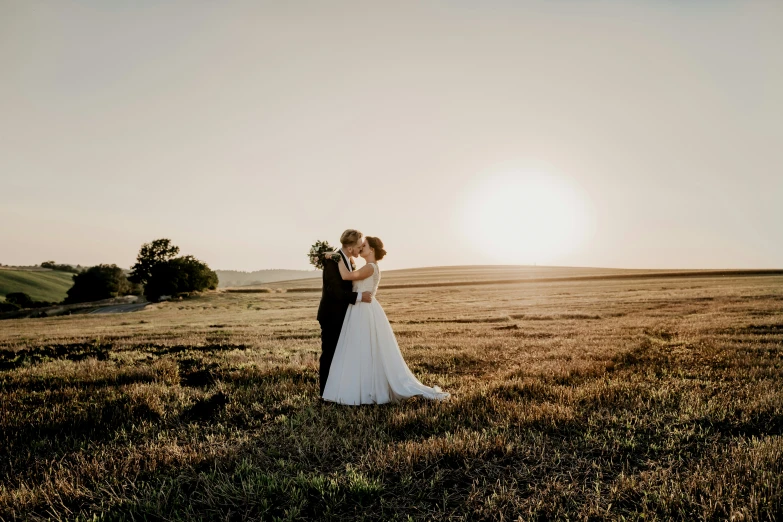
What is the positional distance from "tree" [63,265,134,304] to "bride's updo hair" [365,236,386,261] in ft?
336

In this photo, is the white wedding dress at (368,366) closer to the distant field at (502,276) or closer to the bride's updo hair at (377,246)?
the bride's updo hair at (377,246)

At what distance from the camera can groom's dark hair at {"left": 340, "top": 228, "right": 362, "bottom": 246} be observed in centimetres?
832

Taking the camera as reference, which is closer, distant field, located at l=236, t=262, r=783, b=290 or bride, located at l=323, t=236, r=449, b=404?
bride, located at l=323, t=236, r=449, b=404

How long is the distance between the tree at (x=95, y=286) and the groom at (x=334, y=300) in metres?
102

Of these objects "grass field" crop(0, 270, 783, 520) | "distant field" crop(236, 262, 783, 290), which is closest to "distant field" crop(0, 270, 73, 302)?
"distant field" crop(236, 262, 783, 290)

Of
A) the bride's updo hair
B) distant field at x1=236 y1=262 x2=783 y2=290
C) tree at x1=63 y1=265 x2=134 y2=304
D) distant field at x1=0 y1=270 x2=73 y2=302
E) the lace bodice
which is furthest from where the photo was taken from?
distant field at x1=0 y1=270 x2=73 y2=302

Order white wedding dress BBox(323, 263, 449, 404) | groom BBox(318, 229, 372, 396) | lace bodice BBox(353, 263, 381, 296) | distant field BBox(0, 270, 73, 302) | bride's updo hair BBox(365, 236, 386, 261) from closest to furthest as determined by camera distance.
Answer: white wedding dress BBox(323, 263, 449, 404)
groom BBox(318, 229, 372, 396)
lace bodice BBox(353, 263, 381, 296)
bride's updo hair BBox(365, 236, 386, 261)
distant field BBox(0, 270, 73, 302)

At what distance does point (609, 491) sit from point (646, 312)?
24627 mm

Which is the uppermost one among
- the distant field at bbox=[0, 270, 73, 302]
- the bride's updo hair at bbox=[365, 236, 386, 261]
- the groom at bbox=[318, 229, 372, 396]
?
the bride's updo hair at bbox=[365, 236, 386, 261]

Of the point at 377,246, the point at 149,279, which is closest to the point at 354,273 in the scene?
the point at 377,246

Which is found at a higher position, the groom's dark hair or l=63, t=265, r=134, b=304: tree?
the groom's dark hair

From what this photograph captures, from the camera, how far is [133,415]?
6926 mm

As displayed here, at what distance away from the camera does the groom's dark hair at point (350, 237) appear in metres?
8.32

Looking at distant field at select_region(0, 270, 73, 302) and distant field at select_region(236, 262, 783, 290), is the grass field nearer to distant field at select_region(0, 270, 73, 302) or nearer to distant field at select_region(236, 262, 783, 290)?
distant field at select_region(236, 262, 783, 290)
